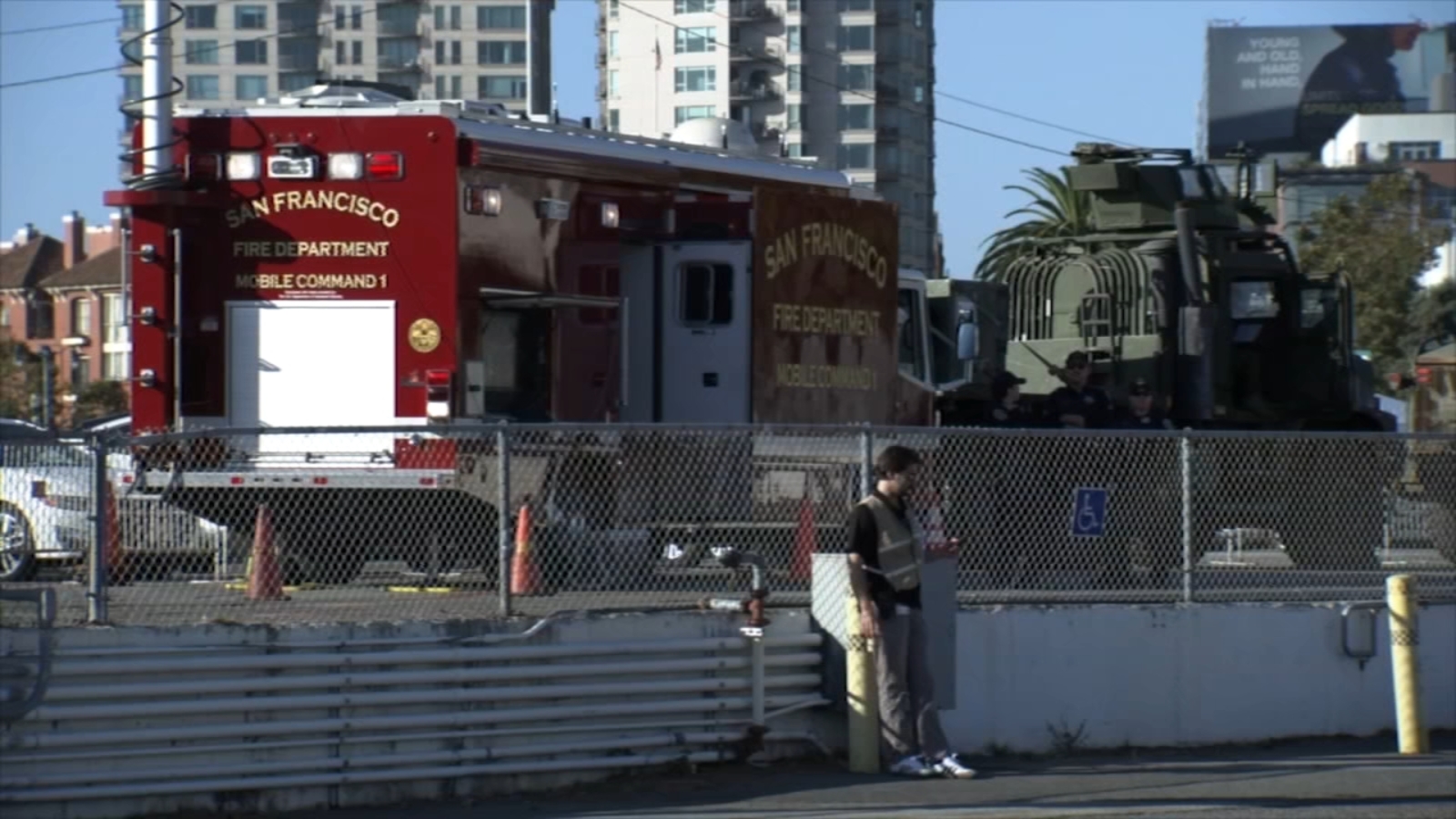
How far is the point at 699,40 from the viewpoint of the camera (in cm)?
9681

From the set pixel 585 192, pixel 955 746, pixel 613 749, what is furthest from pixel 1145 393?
pixel 613 749

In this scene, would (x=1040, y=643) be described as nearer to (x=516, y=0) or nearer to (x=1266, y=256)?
(x=1266, y=256)

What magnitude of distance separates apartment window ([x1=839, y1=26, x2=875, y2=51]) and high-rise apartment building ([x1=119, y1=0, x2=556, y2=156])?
934 inches

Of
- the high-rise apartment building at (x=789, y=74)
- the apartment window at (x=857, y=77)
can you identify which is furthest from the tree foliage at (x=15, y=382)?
the apartment window at (x=857, y=77)

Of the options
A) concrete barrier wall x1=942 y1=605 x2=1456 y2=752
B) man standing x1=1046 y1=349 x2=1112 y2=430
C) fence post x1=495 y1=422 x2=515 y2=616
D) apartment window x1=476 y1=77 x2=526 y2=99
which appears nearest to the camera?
fence post x1=495 y1=422 x2=515 y2=616

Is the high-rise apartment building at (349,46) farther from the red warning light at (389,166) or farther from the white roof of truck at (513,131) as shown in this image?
the red warning light at (389,166)

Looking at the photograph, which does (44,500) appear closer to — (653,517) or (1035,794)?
(653,517)

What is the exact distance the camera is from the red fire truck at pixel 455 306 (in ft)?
39.0

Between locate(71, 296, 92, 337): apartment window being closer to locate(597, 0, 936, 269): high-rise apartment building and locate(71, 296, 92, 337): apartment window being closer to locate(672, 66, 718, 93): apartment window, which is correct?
locate(597, 0, 936, 269): high-rise apartment building

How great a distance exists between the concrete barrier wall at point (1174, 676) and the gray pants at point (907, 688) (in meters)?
0.84

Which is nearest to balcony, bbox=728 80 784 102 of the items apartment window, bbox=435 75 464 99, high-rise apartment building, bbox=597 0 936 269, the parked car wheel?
high-rise apartment building, bbox=597 0 936 269

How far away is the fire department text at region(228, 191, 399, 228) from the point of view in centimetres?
1460

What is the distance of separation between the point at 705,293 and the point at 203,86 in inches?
4358

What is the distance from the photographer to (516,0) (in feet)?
395
